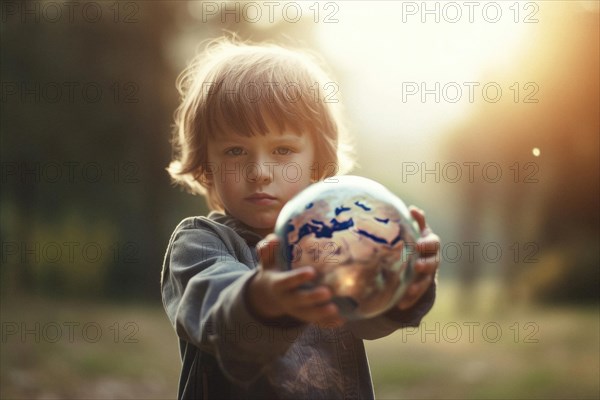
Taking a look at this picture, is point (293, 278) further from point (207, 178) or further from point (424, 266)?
point (207, 178)

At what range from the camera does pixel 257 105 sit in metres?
2.59

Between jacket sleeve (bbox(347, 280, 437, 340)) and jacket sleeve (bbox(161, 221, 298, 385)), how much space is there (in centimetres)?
49

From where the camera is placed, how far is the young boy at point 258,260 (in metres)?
1.93

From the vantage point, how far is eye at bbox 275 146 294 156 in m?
2.58

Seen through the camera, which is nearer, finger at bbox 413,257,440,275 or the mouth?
finger at bbox 413,257,440,275

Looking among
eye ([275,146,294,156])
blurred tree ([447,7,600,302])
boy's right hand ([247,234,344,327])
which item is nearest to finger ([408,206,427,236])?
boy's right hand ([247,234,344,327])

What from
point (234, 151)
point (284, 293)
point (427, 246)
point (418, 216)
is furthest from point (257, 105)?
point (284, 293)

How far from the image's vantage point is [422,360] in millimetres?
9500

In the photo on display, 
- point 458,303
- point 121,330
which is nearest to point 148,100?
point 121,330

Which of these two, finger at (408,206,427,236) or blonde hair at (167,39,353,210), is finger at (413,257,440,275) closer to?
finger at (408,206,427,236)

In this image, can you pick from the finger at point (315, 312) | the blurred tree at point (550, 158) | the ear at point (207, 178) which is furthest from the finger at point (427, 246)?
the blurred tree at point (550, 158)

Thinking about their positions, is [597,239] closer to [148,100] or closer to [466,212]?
[466,212]

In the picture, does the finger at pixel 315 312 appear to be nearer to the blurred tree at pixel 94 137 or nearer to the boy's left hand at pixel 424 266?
the boy's left hand at pixel 424 266

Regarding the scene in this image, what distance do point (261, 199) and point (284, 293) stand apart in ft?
2.51
